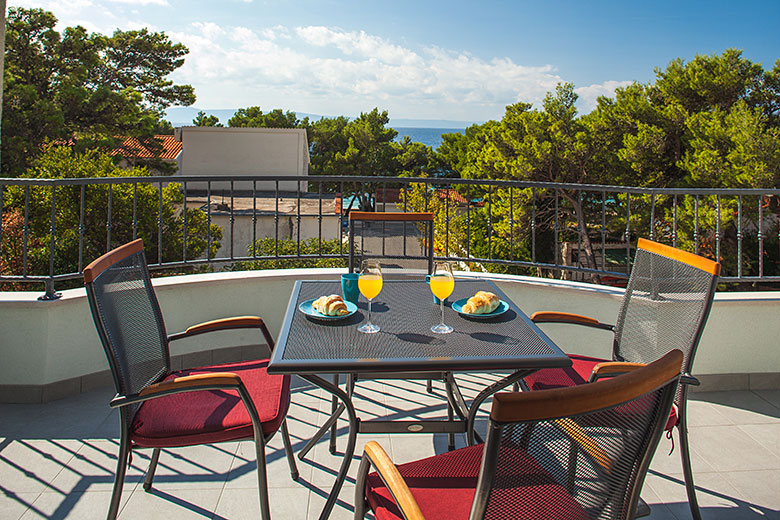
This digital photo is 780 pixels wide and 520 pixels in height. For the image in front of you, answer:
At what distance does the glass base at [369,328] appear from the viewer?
2008 millimetres

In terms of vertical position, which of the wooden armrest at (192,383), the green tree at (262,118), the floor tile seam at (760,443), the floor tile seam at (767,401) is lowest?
the floor tile seam at (760,443)

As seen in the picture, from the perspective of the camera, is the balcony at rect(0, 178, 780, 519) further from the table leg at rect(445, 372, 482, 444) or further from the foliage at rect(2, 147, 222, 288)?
the foliage at rect(2, 147, 222, 288)

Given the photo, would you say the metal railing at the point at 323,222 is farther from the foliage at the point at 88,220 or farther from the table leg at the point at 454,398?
the table leg at the point at 454,398

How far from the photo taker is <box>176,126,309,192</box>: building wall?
91.6 feet

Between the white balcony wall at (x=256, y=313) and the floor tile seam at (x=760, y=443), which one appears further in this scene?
the white balcony wall at (x=256, y=313)

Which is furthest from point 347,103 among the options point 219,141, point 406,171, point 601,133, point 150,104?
point 601,133

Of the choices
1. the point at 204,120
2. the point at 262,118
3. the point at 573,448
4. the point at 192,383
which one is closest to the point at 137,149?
the point at 262,118

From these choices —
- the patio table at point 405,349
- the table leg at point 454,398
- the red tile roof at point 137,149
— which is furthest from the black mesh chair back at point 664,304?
the red tile roof at point 137,149

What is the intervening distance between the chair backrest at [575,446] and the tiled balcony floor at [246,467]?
1.18 m

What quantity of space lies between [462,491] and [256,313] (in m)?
2.41

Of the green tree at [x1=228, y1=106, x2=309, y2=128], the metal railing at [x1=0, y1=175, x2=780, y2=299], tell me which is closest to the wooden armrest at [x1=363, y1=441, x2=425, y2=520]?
the metal railing at [x1=0, y1=175, x2=780, y2=299]

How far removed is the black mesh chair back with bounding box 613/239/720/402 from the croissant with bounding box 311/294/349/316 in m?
1.23

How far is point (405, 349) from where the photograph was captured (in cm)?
183

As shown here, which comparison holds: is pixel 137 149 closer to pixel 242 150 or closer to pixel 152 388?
pixel 242 150
